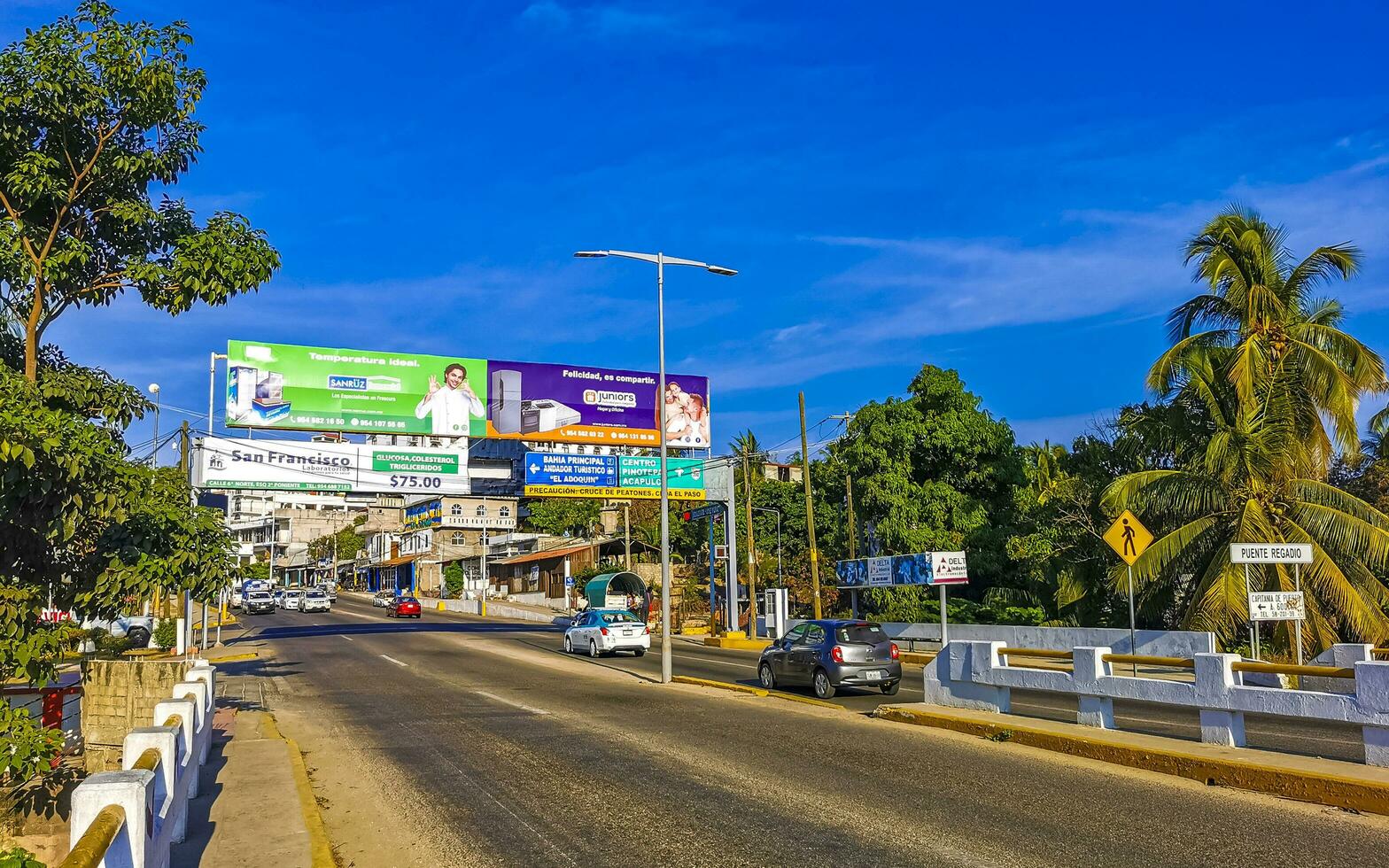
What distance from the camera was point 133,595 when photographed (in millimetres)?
12266

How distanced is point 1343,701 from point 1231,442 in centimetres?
1709

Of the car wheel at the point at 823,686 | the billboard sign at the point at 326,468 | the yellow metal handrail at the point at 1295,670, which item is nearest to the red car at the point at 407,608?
the billboard sign at the point at 326,468

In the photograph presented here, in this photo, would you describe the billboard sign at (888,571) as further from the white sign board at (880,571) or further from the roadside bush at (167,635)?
the roadside bush at (167,635)

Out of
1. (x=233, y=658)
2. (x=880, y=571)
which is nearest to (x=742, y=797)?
(x=233, y=658)

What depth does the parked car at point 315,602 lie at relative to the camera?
75.2 meters

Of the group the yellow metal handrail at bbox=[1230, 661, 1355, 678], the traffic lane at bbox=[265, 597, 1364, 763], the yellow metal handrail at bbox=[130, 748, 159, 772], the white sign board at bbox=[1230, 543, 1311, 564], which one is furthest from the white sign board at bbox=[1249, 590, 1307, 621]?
the yellow metal handrail at bbox=[130, 748, 159, 772]

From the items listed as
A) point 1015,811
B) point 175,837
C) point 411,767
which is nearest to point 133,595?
point 411,767

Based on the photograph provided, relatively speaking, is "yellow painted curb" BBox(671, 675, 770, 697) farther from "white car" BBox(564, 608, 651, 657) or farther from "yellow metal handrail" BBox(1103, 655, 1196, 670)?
"yellow metal handrail" BBox(1103, 655, 1196, 670)

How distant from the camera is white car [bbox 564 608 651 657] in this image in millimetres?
33031

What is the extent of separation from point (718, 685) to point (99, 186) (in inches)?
603

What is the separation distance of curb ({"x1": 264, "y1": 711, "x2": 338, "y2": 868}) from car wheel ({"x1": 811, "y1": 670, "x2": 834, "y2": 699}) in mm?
10054

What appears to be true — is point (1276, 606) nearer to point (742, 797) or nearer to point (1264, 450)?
point (1264, 450)

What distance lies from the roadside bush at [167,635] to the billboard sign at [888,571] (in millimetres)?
23975

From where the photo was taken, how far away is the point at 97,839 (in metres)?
4.32
